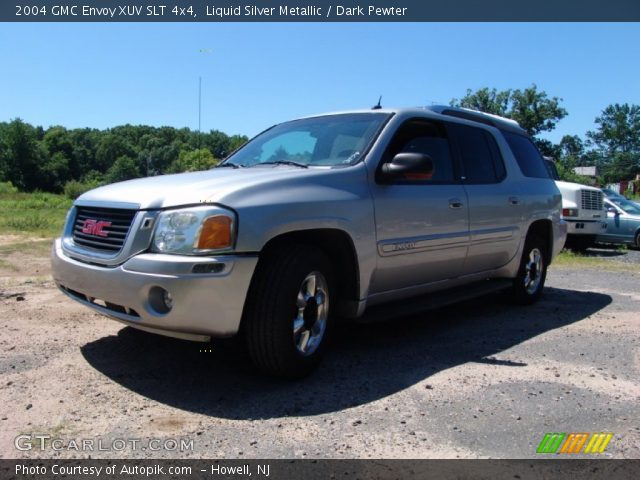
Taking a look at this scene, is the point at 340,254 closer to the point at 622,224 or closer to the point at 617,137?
the point at 622,224

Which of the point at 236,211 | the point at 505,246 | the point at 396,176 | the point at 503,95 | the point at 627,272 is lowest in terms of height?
the point at 627,272

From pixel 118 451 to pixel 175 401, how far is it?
598 millimetres

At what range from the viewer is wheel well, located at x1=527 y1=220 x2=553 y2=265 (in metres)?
6.02

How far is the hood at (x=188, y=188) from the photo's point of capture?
305 cm

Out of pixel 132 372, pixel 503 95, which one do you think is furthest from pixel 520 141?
pixel 503 95

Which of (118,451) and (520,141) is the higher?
(520,141)

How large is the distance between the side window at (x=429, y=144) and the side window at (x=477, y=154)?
19 centimetres

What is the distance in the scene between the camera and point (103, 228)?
332cm

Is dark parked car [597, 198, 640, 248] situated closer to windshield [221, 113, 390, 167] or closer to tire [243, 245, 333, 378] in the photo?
windshield [221, 113, 390, 167]

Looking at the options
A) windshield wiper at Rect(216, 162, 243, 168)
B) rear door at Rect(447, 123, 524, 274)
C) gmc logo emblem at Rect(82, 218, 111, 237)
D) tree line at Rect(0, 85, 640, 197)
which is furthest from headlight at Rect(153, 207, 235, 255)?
tree line at Rect(0, 85, 640, 197)

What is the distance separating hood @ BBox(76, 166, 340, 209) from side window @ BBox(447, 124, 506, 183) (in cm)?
180

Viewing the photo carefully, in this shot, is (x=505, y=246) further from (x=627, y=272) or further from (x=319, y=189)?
(x=627, y=272)

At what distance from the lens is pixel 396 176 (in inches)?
150

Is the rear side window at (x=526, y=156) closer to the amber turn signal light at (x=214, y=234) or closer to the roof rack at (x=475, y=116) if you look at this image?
the roof rack at (x=475, y=116)
